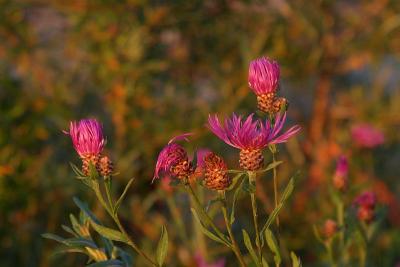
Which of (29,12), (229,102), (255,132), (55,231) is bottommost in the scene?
(55,231)

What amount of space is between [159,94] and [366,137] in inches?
26.1

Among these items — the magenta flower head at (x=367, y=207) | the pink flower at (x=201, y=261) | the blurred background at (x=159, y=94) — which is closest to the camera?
the magenta flower head at (x=367, y=207)

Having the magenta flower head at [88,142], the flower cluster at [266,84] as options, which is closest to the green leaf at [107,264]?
the magenta flower head at [88,142]

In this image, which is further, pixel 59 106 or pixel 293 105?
pixel 293 105

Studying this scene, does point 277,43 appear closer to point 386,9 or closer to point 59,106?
point 386,9

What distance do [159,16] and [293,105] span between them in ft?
3.70

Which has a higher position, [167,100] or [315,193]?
[167,100]

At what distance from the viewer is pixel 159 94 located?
2594 mm

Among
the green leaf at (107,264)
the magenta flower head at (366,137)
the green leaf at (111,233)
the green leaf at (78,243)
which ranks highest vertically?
the green leaf at (111,233)

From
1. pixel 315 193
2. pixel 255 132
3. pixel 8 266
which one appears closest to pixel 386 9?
pixel 315 193

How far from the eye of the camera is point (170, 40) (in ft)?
9.14

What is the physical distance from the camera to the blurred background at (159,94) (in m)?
2.19

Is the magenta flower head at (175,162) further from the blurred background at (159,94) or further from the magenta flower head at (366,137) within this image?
the magenta flower head at (366,137)

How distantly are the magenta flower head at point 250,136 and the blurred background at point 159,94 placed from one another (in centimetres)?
106
